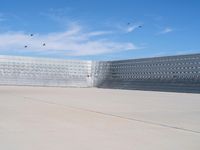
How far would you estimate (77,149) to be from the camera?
4.80 m

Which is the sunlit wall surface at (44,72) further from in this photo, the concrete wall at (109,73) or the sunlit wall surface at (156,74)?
the sunlit wall surface at (156,74)

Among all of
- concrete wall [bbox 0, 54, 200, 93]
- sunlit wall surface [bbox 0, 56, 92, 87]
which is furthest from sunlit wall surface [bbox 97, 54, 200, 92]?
sunlit wall surface [bbox 0, 56, 92, 87]

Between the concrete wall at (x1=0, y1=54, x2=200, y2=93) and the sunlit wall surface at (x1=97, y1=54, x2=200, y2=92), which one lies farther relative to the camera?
the concrete wall at (x1=0, y1=54, x2=200, y2=93)

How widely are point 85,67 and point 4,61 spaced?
10931 millimetres

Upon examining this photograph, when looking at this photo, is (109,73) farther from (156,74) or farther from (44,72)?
(156,74)

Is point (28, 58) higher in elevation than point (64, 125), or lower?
higher

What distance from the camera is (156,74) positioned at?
38188 mm

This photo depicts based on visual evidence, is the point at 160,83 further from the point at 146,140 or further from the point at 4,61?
the point at 146,140

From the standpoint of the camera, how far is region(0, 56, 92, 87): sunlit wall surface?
4206 cm

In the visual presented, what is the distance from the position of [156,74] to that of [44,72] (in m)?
14.7

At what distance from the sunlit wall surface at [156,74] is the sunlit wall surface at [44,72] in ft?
8.58

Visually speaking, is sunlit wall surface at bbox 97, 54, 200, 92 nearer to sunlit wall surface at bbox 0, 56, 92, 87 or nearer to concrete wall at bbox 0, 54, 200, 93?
concrete wall at bbox 0, 54, 200, 93

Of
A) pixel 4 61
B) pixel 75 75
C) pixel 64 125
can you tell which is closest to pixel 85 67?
pixel 75 75

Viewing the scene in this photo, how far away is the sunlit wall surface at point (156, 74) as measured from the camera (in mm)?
33522
